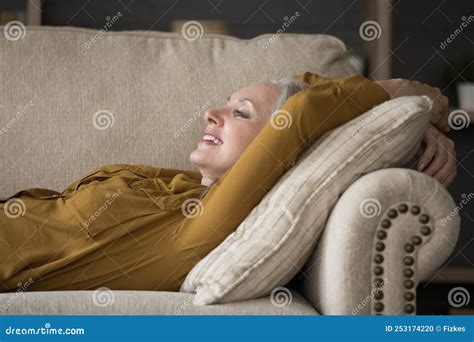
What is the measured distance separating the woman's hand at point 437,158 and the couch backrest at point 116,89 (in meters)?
0.59

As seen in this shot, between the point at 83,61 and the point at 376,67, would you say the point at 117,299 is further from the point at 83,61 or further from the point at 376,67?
the point at 376,67

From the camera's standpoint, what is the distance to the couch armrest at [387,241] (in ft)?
5.25

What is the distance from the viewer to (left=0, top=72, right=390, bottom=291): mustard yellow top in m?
1.74

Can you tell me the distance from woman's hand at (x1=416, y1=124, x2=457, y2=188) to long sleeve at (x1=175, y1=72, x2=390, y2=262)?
0.19 meters

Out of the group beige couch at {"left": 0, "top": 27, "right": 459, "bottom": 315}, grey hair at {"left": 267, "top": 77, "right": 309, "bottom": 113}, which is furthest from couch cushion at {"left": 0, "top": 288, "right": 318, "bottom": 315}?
beige couch at {"left": 0, "top": 27, "right": 459, "bottom": 315}

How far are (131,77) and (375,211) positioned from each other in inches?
38.9

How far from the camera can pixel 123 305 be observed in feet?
5.21

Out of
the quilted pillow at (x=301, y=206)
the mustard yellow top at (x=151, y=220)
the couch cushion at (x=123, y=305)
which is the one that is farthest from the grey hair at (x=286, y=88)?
the couch cushion at (x=123, y=305)

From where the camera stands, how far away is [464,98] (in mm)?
3096

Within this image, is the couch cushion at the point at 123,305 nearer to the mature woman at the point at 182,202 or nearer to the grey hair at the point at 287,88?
the mature woman at the point at 182,202

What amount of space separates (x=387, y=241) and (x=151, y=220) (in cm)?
51

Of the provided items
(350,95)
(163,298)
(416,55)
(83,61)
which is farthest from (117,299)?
(416,55)

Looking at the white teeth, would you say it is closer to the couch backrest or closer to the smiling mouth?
the smiling mouth
